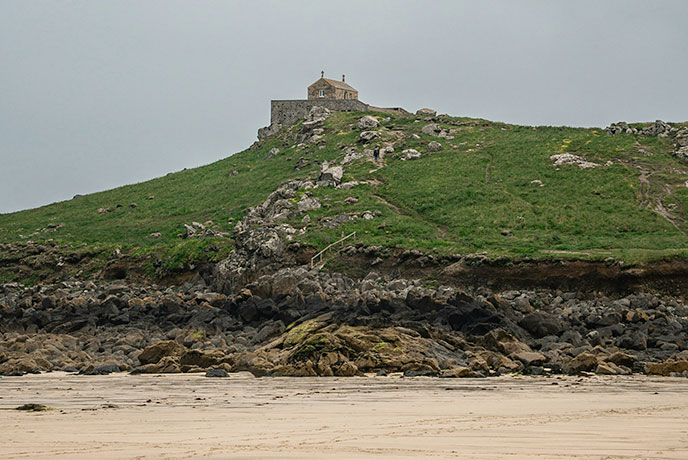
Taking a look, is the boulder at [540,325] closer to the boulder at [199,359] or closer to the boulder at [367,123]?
the boulder at [199,359]

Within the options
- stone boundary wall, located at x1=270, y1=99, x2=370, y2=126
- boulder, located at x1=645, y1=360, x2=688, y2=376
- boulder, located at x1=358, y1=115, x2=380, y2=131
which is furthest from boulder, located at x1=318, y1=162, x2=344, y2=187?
boulder, located at x1=645, y1=360, x2=688, y2=376

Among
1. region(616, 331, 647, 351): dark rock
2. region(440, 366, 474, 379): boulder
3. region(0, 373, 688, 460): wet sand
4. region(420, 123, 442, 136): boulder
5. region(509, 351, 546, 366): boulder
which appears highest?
region(420, 123, 442, 136): boulder

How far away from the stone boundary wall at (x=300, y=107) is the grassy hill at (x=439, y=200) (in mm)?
5872

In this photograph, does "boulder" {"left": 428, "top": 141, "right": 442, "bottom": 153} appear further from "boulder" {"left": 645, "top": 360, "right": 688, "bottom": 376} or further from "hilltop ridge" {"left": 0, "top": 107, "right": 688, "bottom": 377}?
"boulder" {"left": 645, "top": 360, "right": 688, "bottom": 376}

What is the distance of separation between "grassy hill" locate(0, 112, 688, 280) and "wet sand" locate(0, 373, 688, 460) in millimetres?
21144

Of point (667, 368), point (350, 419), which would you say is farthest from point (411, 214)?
point (350, 419)

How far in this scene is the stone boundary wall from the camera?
87.4m

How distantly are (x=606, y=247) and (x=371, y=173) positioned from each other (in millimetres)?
25971

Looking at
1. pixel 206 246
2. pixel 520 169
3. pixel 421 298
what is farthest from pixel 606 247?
pixel 206 246

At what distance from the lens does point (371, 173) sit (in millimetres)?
60969

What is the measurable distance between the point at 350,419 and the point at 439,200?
4451cm

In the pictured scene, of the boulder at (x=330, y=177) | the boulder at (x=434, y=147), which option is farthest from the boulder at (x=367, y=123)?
the boulder at (x=330, y=177)

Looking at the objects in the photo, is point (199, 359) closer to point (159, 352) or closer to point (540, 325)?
point (159, 352)

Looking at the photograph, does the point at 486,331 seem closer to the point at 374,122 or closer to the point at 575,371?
the point at 575,371
